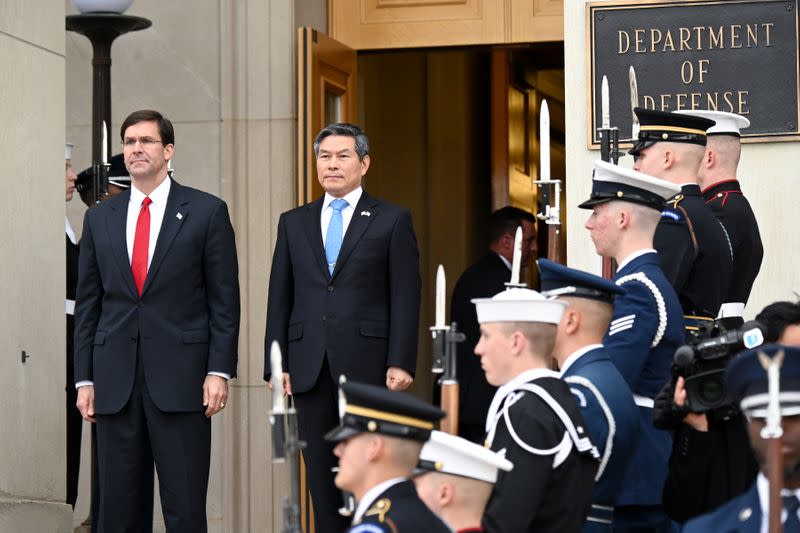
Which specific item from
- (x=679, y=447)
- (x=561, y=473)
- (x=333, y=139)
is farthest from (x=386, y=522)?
(x=333, y=139)

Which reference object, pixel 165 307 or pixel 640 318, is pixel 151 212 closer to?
pixel 165 307

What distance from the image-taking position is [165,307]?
7672 millimetres

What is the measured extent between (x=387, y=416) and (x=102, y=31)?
5657 mm

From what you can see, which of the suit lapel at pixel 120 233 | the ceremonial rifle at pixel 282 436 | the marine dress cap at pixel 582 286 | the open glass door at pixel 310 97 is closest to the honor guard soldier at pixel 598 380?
the marine dress cap at pixel 582 286

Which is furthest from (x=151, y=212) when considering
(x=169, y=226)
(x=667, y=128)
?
(x=667, y=128)

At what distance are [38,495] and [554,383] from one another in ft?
10.8

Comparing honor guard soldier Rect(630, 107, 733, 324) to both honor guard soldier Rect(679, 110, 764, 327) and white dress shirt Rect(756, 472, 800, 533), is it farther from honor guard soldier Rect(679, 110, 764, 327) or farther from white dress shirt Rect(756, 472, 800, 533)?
white dress shirt Rect(756, 472, 800, 533)

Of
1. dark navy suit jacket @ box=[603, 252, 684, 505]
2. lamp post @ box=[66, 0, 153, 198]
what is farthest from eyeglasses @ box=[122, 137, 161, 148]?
dark navy suit jacket @ box=[603, 252, 684, 505]

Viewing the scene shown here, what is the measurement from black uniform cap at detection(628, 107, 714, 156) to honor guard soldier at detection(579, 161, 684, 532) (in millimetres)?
615

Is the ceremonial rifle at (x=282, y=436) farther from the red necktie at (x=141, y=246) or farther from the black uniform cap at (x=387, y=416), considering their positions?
the red necktie at (x=141, y=246)

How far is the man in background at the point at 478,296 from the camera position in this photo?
1126 centimetres

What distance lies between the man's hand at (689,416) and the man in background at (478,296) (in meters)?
5.12

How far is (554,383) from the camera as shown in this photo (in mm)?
5535

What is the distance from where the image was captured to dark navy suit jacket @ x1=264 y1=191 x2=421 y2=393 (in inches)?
312
